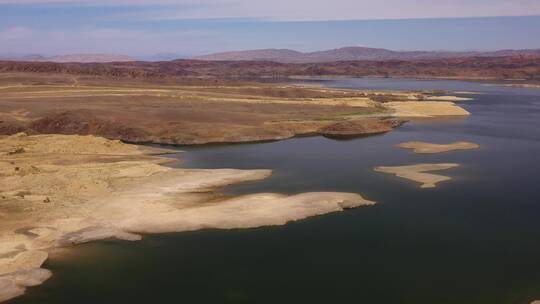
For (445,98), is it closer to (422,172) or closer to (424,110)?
(424,110)

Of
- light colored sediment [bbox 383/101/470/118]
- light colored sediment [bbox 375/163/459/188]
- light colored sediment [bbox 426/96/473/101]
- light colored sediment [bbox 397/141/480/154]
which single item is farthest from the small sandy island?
light colored sediment [bbox 426/96/473/101]

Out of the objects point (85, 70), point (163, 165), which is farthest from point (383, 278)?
point (85, 70)

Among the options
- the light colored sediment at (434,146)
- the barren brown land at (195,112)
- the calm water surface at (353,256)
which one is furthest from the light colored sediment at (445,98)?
the calm water surface at (353,256)

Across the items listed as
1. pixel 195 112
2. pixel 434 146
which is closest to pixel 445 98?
pixel 434 146

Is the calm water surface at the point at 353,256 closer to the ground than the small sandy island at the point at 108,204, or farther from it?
closer to the ground

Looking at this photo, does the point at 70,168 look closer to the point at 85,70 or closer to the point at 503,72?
the point at 85,70

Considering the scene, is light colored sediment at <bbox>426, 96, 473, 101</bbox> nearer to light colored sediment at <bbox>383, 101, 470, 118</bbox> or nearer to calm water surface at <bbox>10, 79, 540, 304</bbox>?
light colored sediment at <bbox>383, 101, 470, 118</bbox>

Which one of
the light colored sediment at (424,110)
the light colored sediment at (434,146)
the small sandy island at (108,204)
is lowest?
the small sandy island at (108,204)

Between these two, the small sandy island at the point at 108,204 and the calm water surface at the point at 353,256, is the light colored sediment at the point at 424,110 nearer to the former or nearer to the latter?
the calm water surface at the point at 353,256
